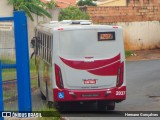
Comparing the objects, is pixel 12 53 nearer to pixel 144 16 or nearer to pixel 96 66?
pixel 96 66

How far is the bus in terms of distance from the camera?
15.4 m

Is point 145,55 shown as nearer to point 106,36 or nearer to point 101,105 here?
point 101,105

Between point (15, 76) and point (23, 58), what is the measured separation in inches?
24.5

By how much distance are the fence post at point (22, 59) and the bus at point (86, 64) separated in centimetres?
413

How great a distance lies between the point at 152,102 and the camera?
1886 cm

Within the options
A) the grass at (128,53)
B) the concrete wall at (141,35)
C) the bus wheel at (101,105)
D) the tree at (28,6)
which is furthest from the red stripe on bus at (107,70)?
the concrete wall at (141,35)

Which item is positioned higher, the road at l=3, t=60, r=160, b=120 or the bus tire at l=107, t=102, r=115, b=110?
the bus tire at l=107, t=102, r=115, b=110

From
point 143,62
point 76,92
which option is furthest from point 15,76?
point 143,62

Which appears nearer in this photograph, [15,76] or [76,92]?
[15,76]

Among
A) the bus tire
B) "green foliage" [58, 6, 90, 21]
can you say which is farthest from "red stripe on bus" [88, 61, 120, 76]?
"green foliage" [58, 6, 90, 21]

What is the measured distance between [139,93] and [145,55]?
613 inches

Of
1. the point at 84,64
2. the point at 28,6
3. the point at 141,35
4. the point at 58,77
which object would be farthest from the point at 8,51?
the point at 141,35

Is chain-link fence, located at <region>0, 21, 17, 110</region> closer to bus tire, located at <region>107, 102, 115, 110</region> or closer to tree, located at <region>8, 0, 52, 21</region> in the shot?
bus tire, located at <region>107, 102, 115, 110</region>

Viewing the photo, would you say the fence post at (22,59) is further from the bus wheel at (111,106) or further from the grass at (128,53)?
the grass at (128,53)
